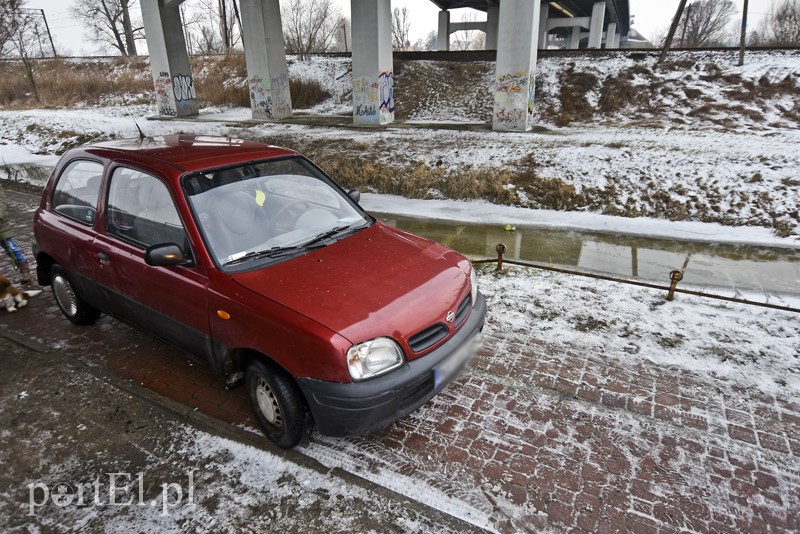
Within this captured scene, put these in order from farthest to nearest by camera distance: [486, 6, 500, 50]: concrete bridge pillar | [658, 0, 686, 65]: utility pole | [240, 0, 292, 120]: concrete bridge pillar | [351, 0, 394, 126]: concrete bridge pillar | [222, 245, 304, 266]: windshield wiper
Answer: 1. [486, 6, 500, 50]: concrete bridge pillar
2. [240, 0, 292, 120]: concrete bridge pillar
3. [351, 0, 394, 126]: concrete bridge pillar
4. [658, 0, 686, 65]: utility pole
5. [222, 245, 304, 266]: windshield wiper

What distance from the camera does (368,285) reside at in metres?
3.05

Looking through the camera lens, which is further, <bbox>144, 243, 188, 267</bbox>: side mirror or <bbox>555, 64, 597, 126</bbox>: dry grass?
<bbox>555, 64, 597, 126</bbox>: dry grass

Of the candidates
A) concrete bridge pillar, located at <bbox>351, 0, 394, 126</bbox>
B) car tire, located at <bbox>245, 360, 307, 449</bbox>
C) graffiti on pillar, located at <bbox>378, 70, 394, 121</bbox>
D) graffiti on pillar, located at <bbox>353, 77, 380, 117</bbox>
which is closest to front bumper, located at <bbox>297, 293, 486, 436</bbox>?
car tire, located at <bbox>245, 360, 307, 449</bbox>

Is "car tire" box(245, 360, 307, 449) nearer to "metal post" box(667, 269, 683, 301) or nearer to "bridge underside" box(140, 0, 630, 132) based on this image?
"metal post" box(667, 269, 683, 301)

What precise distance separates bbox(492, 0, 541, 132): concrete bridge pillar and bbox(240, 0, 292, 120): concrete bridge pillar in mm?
10891

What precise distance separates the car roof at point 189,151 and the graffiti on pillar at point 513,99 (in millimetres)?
13077

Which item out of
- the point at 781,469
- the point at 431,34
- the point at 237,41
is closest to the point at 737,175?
the point at 781,469

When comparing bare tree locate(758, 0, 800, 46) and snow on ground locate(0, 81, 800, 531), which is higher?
bare tree locate(758, 0, 800, 46)

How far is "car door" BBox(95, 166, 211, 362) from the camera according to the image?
3.35 meters

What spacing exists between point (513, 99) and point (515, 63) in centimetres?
112

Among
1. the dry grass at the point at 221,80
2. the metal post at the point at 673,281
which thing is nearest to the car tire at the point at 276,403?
the metal post at the point at 673,281

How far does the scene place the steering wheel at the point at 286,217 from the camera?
3564mm

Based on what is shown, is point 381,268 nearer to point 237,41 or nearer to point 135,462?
point 135,462

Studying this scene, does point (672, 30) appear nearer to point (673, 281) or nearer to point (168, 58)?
point (673, 281)
